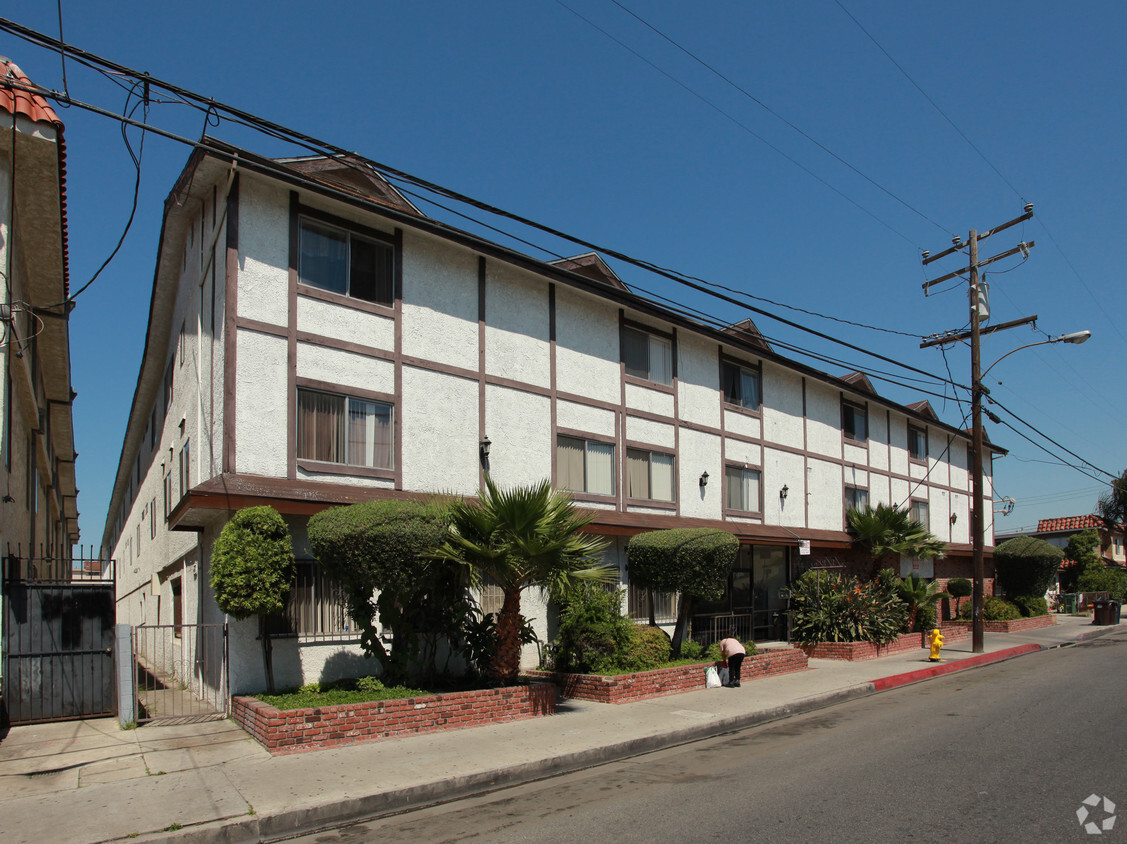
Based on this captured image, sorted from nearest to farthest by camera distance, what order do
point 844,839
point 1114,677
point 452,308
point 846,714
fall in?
1. point 844,839
2. point 846,714
3. point 452,308
4. point 1114,677

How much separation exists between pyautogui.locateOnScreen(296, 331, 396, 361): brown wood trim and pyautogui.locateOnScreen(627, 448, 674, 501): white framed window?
674 cm

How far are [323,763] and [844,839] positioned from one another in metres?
5.61

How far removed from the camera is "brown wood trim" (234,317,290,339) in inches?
508

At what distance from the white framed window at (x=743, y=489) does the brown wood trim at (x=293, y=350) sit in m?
12.1

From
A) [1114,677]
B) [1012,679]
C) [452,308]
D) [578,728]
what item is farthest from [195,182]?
[1114,677]

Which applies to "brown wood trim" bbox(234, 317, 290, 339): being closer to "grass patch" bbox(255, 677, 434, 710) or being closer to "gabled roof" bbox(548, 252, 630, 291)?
"grass patch" bbox(255, 677, 434, 710)

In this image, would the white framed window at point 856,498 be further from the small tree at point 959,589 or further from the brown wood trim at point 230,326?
the brown wood trim at point 230,326

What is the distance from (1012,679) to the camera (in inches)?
690

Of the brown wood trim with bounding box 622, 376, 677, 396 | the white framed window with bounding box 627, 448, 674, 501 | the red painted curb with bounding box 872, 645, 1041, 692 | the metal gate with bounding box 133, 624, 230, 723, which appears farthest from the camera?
the brown wood trim with bounding box 622, 376, 677, 396

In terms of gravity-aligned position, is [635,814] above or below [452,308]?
below

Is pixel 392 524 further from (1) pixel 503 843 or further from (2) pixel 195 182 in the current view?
(2) pixel 195 182

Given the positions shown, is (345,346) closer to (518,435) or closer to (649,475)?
(518,435)

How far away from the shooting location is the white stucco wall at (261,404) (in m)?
12.7

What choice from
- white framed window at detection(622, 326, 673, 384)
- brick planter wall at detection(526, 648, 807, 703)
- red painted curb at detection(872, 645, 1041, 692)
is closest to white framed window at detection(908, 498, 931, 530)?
red painted curb at detection(872, 645, 1041, 692)
